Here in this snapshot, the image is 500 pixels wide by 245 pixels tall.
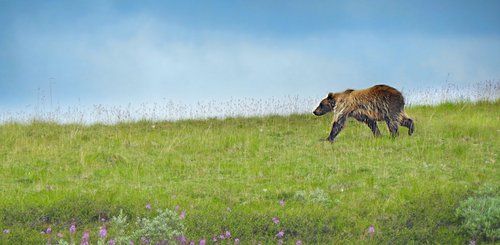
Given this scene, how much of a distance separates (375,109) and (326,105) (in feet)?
7.10

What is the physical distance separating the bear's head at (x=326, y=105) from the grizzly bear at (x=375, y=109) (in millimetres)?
1064

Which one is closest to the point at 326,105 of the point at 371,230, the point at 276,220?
the point at 276,220

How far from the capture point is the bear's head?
17984 mm

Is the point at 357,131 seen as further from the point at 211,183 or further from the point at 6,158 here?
the point at 6,158

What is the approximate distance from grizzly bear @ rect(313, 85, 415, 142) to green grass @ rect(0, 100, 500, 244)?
0.42m

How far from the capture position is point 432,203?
9211mm

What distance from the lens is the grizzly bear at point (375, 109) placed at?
641 inches

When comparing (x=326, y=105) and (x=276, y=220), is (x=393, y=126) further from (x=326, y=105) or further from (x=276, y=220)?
(x=276, y=220)

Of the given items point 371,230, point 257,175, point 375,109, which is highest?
point 375,109

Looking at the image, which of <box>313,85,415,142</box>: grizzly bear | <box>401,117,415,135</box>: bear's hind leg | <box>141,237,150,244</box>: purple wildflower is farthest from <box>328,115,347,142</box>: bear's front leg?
<box>141,237,150,244</box>: purple wildflower

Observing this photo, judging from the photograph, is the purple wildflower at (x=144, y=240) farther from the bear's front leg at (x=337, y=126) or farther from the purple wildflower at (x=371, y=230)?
the bear's front leg at (x=337, y=126)

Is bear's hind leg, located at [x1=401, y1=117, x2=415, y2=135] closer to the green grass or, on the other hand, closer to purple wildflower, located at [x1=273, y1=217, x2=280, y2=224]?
the green grass

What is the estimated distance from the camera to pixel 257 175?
12203mm

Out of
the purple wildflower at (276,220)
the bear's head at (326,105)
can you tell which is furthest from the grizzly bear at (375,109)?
the purple wildflower at (276,220)
